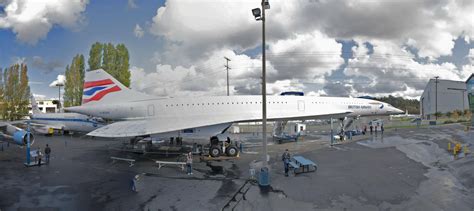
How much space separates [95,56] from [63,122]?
460 inches

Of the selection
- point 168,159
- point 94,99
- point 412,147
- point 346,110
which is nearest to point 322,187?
point 168,159

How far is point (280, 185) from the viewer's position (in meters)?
10.2

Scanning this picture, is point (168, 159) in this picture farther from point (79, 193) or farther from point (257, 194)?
point (257, 194)

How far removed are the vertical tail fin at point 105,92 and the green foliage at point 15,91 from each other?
36.5 m

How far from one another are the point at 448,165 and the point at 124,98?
869 inches

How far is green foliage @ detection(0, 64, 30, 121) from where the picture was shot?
45125 mm

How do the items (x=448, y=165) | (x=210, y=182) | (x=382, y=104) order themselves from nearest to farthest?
(x=210, y=182) < (x=448, y=165) < (x=382, y=104)

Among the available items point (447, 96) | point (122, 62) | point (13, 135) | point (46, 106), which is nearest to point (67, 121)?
point (122, 62)

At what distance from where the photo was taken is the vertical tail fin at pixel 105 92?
20484mm

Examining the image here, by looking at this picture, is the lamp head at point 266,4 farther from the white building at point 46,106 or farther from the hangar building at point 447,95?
the white building at point 46,106

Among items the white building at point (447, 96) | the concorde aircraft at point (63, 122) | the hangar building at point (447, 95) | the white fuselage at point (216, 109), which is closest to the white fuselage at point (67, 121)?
the concorde aircraft at point (63, 122)

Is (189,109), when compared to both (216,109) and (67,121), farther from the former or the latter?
(67,121)

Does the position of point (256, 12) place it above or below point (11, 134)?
above

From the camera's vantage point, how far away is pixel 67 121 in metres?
35.9
